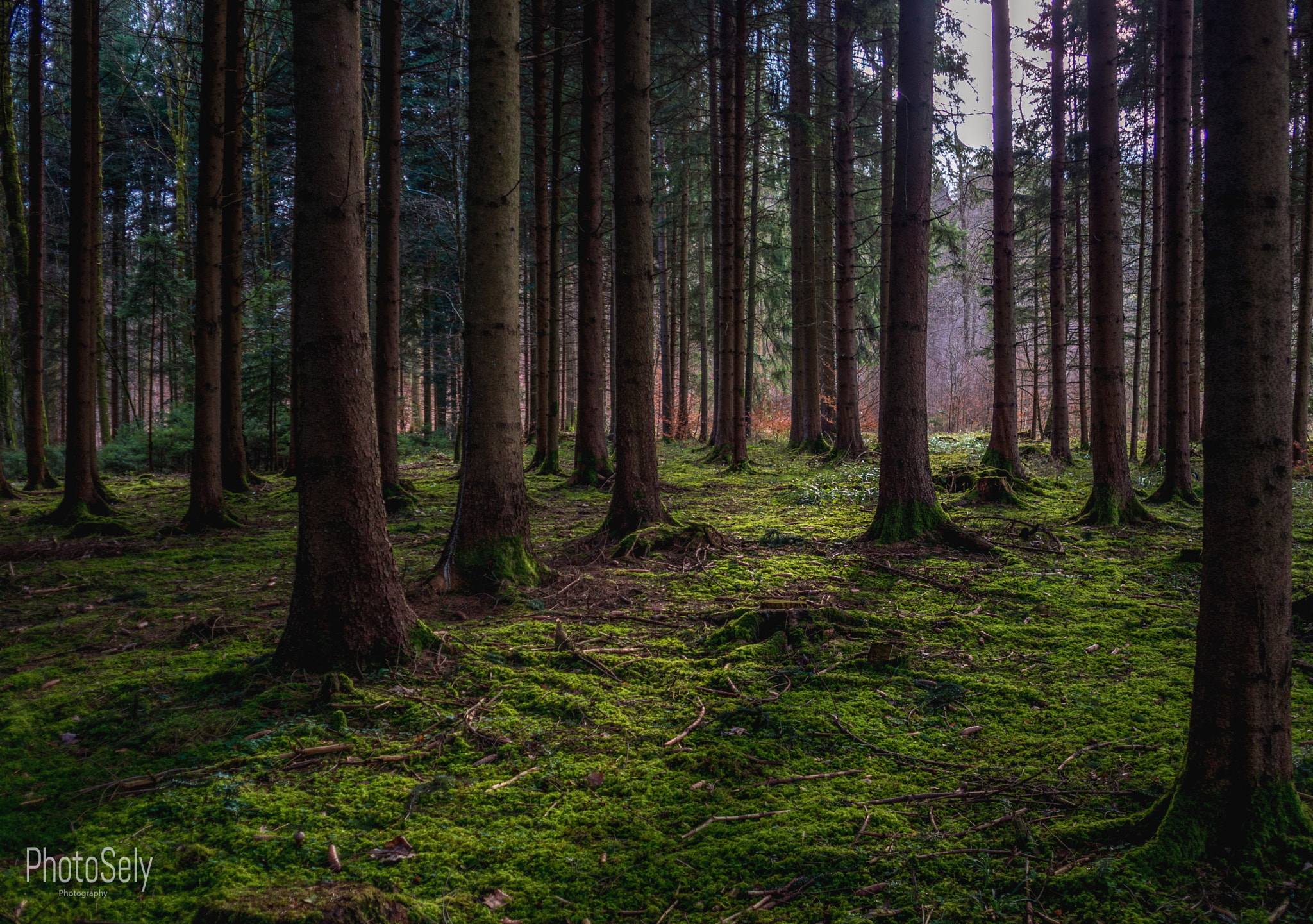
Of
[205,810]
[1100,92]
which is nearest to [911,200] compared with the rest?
[1100,92]

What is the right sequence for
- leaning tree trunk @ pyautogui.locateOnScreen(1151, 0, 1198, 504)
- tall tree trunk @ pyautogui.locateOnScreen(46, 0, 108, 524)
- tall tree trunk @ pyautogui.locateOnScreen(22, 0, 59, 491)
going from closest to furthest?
leaning tree trunk @ pyautogui.locateOnScreen(1151, 0, 1198, 504)
tall tree trunk @ pyautogui.locateOnScreen(46, 0, 108, 524)
tall tree trunk @ pyautogui.locateOnScreen(22, 0, 59, 491)

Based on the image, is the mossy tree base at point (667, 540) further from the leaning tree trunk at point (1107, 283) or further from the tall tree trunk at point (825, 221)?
the tall tree trunk at point (825, 221)

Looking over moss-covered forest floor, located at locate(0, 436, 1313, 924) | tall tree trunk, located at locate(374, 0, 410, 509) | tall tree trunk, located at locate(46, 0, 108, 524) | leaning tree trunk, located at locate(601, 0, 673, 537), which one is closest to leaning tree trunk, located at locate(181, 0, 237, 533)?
tall tree trunk, located at locate(46, 0, 108, 524)

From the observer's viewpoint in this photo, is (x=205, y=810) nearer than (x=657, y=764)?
Yes

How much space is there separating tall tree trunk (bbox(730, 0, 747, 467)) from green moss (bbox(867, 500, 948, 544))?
21.4 ft

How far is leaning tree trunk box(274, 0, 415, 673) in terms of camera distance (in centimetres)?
385

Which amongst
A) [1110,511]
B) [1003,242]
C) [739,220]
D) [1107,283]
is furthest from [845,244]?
[1110,511]

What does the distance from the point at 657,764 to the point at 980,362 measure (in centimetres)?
5231

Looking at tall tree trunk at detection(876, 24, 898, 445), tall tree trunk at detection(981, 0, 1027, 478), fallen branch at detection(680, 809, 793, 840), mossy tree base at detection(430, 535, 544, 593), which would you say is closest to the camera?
fallen branch at detection(680, 809, 793, 840)

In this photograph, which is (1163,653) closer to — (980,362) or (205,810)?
(205,810)

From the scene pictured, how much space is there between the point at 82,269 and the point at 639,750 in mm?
10114

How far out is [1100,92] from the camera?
811 centimetres

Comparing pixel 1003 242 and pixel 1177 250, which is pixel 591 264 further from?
pixel 1177 250

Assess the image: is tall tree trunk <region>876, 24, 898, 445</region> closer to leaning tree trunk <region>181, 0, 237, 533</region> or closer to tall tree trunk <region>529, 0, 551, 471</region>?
tall tree trunk <region>529, 0, 551, 471</region>
